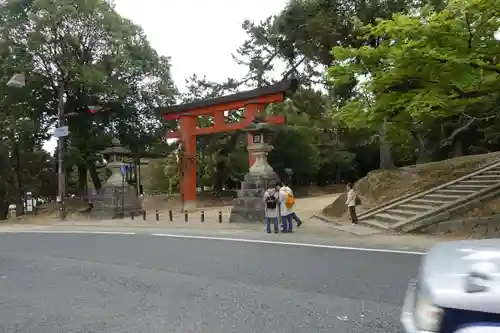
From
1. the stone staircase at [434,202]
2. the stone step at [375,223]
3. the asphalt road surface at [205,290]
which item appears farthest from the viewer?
the stone step at [375,223]

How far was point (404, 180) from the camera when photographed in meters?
20.5

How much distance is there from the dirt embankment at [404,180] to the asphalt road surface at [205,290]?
936 cm

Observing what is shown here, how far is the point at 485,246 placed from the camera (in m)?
2.83

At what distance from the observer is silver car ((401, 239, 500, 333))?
1981mm

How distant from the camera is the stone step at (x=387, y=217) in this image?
15.4 metres

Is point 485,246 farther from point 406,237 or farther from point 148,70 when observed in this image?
point 148,70

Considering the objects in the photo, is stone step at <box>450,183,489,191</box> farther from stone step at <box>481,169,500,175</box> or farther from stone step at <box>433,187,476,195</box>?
stone step at <box>481,169,500,175</box>

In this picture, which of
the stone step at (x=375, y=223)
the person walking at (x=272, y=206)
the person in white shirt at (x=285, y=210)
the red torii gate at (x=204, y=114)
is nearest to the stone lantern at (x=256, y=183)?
the red torii gate at (x=204, y=114)

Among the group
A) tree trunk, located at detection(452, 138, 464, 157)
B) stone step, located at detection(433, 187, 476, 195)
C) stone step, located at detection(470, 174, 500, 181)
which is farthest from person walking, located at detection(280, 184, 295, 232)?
tree trunk, located at detection(452, 138, 464, 157)

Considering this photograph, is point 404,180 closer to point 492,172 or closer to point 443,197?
point 492,172

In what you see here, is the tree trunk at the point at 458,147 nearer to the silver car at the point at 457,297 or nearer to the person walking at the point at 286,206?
the person walking at the point at 286,206

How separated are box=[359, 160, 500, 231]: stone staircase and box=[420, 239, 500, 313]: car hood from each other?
1176cm

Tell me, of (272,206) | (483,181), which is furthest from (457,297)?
(483,181)

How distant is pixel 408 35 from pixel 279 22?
15.1m
